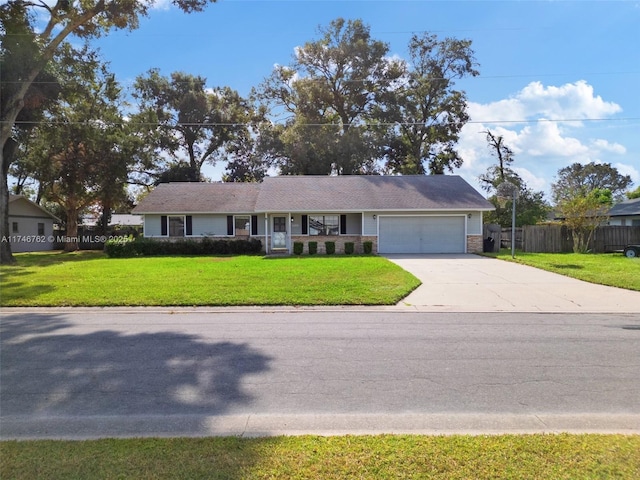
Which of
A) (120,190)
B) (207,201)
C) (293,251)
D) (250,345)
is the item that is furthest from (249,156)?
(250,345)

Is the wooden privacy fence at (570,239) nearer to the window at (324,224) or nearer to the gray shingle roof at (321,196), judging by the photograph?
the gray shingle roof at (321,196)

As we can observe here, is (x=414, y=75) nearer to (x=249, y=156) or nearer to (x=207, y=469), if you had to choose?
(x=249, y=156)

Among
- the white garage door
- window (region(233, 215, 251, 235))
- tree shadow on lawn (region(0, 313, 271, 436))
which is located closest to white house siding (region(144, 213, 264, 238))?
window (region(233, 215, 251, 235))

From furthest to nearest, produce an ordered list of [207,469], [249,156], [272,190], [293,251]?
1. [249,156]
2. [272,190]
3. [293,251]
4. [207,469]

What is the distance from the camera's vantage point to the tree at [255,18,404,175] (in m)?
35.5

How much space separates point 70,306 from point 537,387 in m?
9.57

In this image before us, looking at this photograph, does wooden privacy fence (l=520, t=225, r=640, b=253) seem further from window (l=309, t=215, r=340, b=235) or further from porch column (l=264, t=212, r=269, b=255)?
porch column (l=264, t=212, r=269, b=255)

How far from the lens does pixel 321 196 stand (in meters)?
25.1

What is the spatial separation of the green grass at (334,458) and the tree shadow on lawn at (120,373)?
0.52 m

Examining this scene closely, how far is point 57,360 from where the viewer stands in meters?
5.48

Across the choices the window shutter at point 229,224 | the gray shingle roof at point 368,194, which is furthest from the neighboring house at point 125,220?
the gray shingle roof at point 368,194

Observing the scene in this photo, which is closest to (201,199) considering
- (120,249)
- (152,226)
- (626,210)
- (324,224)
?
(152,226)

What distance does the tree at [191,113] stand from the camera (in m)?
40.6

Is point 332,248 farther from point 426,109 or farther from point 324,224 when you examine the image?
point 426,109
